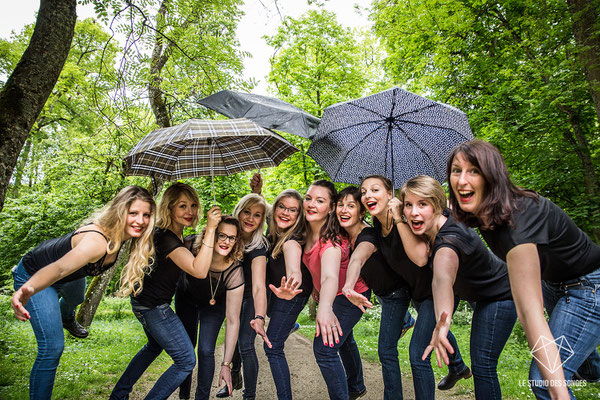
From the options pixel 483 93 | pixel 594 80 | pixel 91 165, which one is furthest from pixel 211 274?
pixel 91 165

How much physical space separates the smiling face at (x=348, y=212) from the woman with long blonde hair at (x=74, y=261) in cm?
195

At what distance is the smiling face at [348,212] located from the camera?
354 cm

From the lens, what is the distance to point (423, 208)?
295cm

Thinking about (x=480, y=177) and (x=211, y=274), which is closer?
(x=480, y=177)

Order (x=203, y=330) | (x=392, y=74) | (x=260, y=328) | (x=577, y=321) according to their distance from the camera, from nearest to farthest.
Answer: (x=577, y=321) < (x=260, y=328) < (x=203, y=330) < (x=392, y=74)

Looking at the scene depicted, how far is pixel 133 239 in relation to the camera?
11.1ft

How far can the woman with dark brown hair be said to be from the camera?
184cm

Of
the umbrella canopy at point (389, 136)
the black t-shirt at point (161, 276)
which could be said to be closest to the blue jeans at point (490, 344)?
the umbrella canopy at point (389, 136)

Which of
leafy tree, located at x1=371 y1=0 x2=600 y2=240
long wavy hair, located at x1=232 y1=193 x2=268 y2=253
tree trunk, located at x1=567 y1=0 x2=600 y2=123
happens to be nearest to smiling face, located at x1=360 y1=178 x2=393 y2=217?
long wavy hair, located at x1=232 y1=193 x2=268 y2=253

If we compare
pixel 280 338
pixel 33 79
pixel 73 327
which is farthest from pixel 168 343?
pixel 33 79

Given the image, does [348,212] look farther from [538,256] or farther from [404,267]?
[538,256]

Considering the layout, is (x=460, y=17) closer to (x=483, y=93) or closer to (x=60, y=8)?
(x=483, y=93)

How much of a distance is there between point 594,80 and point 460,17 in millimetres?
3566

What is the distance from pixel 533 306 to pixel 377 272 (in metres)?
1.67
